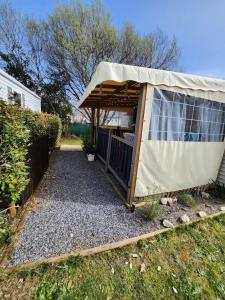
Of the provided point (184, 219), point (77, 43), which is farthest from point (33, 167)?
point (77, 43)

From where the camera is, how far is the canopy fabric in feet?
8.22

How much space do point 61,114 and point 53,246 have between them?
1464 centimetres

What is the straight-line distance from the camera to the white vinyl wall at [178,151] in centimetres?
323

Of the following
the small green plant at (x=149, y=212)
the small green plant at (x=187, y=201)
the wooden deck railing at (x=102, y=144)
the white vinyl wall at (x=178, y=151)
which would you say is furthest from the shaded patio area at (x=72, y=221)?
the wooden deck railing at (x=102, y=144)

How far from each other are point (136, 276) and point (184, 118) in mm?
2999

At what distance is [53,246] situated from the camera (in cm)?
220

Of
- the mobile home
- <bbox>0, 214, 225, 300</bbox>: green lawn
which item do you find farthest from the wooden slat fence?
the mobile home

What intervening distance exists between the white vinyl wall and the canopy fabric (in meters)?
0.14

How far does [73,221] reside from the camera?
108 inches

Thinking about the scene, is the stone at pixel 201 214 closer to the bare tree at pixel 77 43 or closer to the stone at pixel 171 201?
the stone at pixel 171 201

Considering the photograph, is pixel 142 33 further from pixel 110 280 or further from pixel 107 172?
pixel 110 280

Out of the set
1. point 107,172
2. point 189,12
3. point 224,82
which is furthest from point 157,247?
point 189,12

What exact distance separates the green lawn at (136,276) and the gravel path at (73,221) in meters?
0.23

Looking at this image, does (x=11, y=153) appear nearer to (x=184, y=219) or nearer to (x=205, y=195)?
(x=184, y=219)
